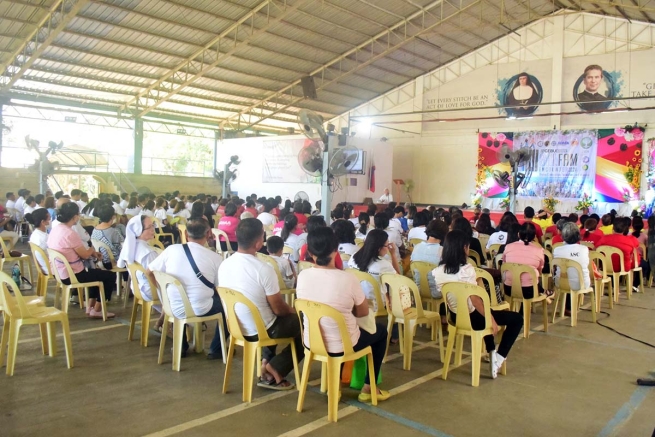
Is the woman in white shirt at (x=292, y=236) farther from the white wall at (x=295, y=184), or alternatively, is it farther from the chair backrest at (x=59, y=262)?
the white wall at (x=295, y=184)

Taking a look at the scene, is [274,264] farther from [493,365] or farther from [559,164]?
[559,164]

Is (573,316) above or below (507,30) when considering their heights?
below

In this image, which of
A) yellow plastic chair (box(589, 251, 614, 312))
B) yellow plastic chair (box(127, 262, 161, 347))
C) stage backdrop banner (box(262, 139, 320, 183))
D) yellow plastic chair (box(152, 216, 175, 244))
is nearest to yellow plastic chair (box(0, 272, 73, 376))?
yellow plastic chair (box(127, 262, 161, 347))

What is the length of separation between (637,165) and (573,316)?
39.4ft

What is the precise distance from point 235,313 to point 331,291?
0.63m

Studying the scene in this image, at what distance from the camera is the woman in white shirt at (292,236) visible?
5.24 meters

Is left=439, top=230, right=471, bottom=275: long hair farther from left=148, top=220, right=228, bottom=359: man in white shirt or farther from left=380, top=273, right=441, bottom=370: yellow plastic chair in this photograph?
left=148, top=220, right=228, bottom=359: man in white shirt

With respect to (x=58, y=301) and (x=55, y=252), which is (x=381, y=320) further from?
(x=58, y=301)

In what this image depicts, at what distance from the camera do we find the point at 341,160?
7.29 meters

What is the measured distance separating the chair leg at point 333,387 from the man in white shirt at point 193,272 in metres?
1.20

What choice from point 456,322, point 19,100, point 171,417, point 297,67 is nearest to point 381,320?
point 456,322

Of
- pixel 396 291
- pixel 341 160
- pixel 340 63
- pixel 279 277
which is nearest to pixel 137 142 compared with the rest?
pixel 340 63

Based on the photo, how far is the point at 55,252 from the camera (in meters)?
4.48

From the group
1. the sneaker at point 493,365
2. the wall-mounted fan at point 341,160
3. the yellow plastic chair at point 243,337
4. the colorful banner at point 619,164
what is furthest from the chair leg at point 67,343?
the colorful banner at point 619,164
